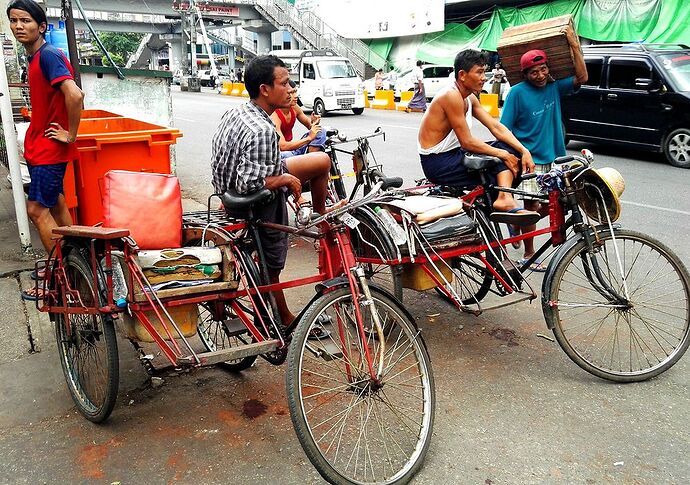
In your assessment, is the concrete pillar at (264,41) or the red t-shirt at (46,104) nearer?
the red t-shirt at (46,104)

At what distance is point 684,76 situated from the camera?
10.4 meters

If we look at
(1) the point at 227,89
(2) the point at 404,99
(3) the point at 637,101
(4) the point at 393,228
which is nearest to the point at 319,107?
(2) the point at 404,99

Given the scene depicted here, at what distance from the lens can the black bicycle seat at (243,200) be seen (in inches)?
124

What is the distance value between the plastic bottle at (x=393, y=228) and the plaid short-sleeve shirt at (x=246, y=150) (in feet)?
2.40

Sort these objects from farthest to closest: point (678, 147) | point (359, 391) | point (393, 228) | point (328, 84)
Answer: point (328, 84)
point (678, 147)
point (393, 228)
point (359, 391)

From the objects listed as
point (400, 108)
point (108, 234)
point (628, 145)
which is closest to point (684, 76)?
point (628, 145)

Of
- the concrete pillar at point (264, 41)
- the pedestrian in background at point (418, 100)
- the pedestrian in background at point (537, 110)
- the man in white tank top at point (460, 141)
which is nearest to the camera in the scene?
the man in white tank top at point (460, 141)

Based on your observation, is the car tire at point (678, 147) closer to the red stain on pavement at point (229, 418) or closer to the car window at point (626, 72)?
the car window at point (626, 72)

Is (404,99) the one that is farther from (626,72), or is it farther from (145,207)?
(145,207)

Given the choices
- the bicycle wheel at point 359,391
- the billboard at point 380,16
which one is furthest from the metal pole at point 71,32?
the billboard at point 380,16

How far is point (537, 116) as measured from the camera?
5.18 m

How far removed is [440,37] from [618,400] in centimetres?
2869

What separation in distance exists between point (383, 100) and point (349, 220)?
75.8 feet

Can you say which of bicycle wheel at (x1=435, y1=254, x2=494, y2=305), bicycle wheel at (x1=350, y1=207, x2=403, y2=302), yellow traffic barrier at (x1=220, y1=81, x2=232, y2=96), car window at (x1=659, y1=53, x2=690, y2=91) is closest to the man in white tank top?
bicycle wheel at (x1=435, y1=254, x2=494, y2=305)
